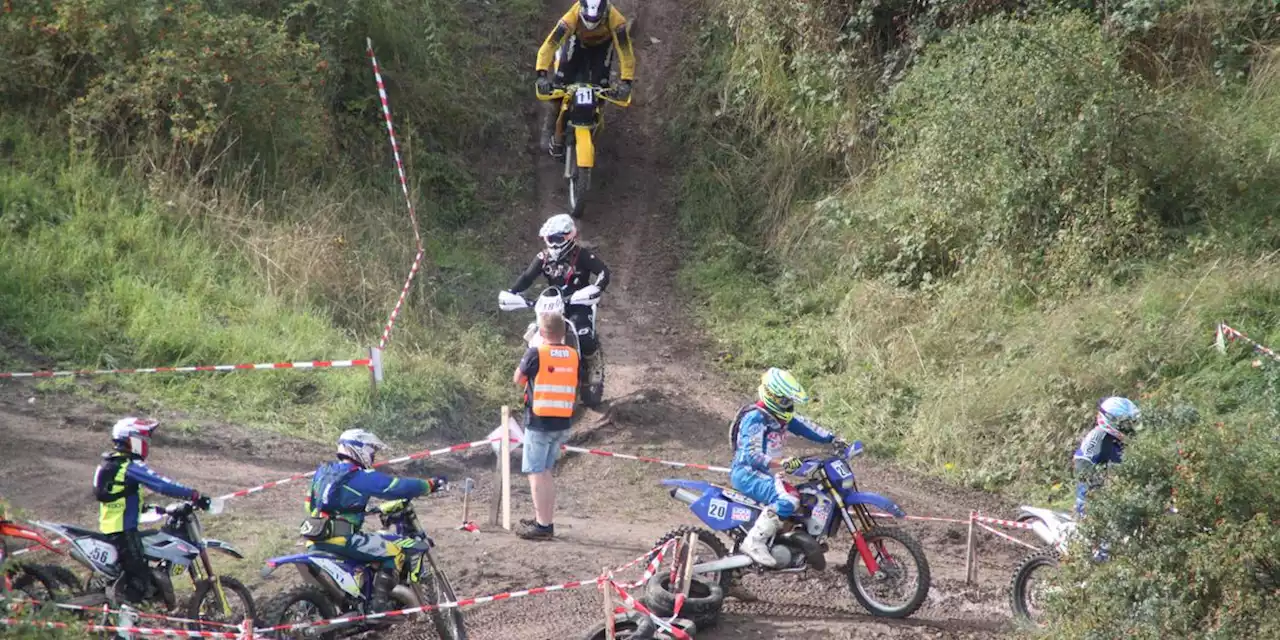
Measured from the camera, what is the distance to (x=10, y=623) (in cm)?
596

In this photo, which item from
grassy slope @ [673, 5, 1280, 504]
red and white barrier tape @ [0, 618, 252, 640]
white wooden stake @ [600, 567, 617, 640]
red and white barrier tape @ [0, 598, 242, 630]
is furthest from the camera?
grassy slope @ [673, 5, 1280, 504]

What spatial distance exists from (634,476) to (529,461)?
6.12 feet

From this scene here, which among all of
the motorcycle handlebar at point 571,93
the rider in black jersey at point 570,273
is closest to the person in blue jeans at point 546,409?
the rider in black jersey at point 570,273

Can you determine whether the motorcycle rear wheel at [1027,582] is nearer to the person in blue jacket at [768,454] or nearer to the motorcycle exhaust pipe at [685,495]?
the person in blue jacket at [768,454]

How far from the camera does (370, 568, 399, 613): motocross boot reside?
25.7 feet

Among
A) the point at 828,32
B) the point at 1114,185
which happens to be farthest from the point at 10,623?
the point at 828,32

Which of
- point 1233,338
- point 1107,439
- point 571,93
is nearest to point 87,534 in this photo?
point 1107,439

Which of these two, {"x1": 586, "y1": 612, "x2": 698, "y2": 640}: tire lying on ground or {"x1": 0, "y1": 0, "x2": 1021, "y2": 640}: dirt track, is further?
{"x1": 0, "y1": 0, "x2": 1021, "y2": 640}: dirt track

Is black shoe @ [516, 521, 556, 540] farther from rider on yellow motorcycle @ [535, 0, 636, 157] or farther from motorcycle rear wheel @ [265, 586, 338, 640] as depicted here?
rider on yellow motorcycle @ [535, 0, 636, 157]

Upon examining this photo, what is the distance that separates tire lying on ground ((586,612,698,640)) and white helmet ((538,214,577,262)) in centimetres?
511

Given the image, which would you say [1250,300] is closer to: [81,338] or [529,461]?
[529,461]

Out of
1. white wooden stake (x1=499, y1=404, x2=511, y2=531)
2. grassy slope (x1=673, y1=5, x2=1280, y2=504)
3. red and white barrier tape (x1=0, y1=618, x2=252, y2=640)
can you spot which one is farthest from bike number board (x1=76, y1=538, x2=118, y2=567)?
grassy slope (x1=673, y1=5, x2=1280, y2=504)

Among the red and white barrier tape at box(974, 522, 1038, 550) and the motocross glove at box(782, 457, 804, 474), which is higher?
the motocross glove at box(782, 457, 804, 474)

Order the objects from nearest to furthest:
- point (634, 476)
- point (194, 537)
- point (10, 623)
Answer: point (10, 623)
point (194, 537)
point (634, 476)
